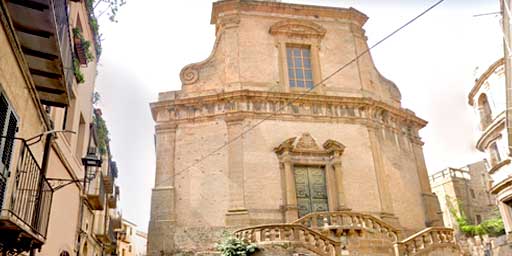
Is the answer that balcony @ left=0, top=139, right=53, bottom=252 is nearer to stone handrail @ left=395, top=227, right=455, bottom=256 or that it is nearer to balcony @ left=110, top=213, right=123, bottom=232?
stone handrail @ left=395, top=227, right=455, bottom=256

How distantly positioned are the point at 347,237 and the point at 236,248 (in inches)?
141

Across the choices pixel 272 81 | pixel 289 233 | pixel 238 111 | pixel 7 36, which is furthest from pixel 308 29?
pixel 7 36

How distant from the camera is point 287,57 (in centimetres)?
1895

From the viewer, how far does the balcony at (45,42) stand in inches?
195

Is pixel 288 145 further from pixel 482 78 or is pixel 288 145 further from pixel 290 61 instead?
pixel 482 78

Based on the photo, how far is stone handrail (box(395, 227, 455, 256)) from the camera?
12.7 meters

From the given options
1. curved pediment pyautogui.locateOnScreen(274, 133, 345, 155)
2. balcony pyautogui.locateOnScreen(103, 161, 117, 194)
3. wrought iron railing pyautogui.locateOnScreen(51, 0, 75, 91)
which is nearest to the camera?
wrought iron railing pyautogui.locateOnScreen(51, 0, 75, 91)

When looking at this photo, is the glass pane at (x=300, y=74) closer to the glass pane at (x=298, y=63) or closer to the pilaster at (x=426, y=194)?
the glass pane at (x=298, y=63)

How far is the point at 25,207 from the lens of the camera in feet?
18.2

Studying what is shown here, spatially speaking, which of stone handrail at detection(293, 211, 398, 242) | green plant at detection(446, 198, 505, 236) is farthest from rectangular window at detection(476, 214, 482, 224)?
stone handrail at detection(293, 211, 398, 242)

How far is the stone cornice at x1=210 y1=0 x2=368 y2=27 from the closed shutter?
15120mm

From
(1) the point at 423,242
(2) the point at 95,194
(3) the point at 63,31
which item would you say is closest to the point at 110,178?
(2) the point at 95,194

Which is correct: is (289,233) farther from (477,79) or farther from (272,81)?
(477,79)

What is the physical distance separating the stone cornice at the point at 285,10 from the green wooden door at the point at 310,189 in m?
7.57
